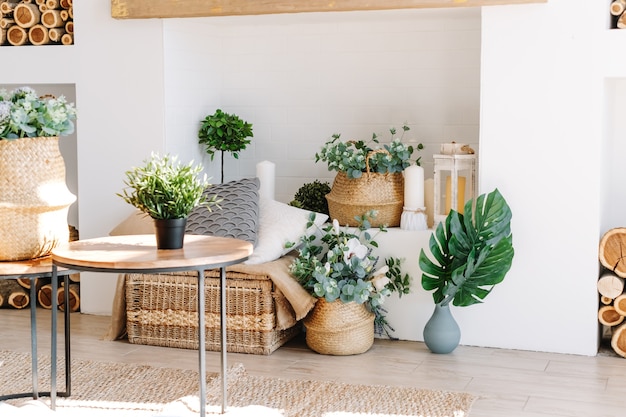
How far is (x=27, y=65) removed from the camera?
5570 mm

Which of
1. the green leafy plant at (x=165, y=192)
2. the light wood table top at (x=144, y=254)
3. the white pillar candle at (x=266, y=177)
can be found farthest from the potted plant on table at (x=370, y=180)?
the green leafy plant at (x=165, y=192)

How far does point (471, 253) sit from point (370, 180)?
30.3 inches

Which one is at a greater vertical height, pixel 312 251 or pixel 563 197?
pixel 563 197

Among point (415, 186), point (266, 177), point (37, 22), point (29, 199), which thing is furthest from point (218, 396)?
point (37, 22)

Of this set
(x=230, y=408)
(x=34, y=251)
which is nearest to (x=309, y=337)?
(x=230, y=408)

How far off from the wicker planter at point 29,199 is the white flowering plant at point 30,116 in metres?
0.04

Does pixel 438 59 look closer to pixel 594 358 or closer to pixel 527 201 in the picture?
pixel 527 201

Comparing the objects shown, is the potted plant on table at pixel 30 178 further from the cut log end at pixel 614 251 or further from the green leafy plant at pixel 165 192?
the cut log end at pixel 614 251

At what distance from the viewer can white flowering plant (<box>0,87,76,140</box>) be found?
343 cm

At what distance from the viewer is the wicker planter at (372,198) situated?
16.4 ft

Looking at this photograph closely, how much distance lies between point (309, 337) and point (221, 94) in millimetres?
1865

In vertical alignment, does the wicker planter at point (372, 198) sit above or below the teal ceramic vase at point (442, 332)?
above

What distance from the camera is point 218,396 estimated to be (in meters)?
3.96

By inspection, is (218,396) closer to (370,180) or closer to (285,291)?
(285,291)
